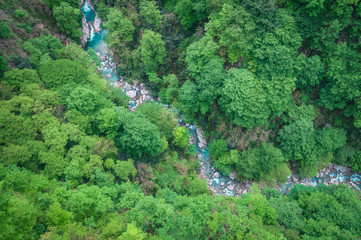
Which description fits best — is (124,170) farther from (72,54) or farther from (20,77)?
(72,54)

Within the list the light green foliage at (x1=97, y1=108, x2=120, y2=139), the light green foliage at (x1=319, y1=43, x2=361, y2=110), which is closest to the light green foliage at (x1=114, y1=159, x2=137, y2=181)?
the light green foliage at (x1=97, y1=108, x2=120, y2=139)

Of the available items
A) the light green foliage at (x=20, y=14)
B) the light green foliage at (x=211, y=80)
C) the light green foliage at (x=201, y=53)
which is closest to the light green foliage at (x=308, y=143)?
the light green foliage at (x=211, y=80)

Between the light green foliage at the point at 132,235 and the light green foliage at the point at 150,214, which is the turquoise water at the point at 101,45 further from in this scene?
the light green foliage at the point at 132,235

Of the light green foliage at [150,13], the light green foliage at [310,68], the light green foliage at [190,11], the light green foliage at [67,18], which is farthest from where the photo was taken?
the light green foliage at [67,18]

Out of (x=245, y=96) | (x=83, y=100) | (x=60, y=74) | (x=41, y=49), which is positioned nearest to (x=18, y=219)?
(x=83, y=100)

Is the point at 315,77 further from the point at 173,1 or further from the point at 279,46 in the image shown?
the point at 173,1

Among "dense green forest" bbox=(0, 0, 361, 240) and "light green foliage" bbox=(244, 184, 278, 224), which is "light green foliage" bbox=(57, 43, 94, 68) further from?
"light green foliage" bbox=(244, 184, 278, 224)
